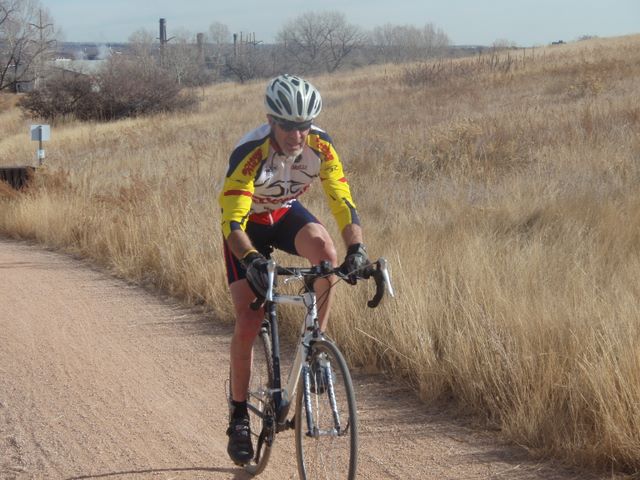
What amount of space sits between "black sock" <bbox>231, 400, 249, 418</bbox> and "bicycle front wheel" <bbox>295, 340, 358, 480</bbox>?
570mm

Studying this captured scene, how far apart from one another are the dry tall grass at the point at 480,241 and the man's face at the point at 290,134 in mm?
1803

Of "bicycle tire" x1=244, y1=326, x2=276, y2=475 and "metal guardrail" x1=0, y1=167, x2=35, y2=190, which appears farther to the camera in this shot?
"metal guardrail" x1=0, y1=167, x2=35, y2=190

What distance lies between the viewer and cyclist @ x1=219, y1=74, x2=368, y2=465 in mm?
3893

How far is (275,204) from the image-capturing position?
4402 millimetres

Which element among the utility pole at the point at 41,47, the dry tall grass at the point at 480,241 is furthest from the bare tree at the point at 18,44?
the dry tall grass at the point at 480,241

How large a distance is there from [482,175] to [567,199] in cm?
259

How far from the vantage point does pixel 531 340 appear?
16.8 feet

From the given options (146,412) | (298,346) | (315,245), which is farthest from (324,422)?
(146,412)

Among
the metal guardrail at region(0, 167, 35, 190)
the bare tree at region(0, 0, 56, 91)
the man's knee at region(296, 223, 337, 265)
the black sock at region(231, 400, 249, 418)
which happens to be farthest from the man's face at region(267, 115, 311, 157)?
the bare tree at region(0, 0, 56, 91)

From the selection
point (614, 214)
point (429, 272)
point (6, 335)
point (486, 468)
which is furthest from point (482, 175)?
point (486, 468)

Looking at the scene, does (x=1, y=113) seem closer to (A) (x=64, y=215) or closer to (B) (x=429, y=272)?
(A) (x=64, y=215)

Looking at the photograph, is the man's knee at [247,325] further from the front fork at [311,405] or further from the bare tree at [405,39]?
the bare tree at [405,39]

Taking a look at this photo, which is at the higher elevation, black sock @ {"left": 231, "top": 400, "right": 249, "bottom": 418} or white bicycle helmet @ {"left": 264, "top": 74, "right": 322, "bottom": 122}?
white bicycle helmet @ {"left": 264, "top": 74, "right": 322, "bottom": 122}

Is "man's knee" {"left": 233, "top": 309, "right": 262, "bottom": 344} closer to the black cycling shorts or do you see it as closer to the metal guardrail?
the black cycling shorts
